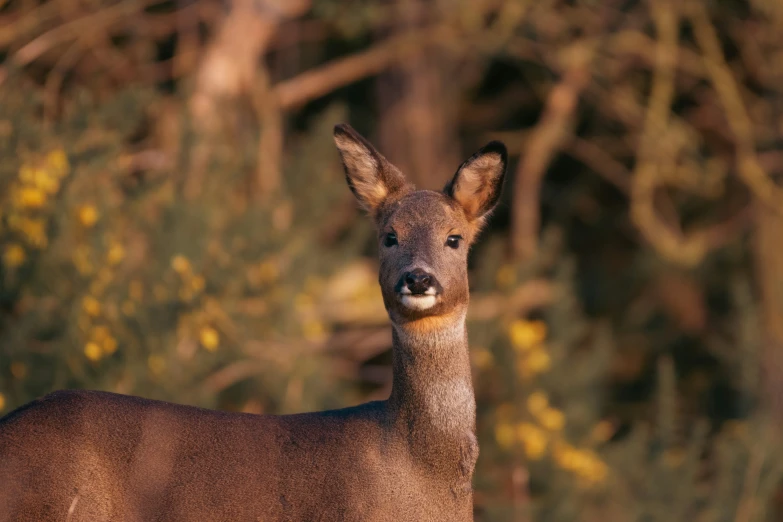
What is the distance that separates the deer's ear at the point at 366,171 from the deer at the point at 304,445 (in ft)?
0.76

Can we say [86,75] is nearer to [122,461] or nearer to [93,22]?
[93,22]

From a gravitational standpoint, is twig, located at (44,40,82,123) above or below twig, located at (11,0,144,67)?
below

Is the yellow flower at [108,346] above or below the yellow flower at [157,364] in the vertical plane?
above

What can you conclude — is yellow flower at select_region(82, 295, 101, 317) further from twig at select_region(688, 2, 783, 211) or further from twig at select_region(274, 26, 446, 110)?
twig at select_region(688, 2, 783, 211)

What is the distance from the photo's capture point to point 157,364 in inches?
340

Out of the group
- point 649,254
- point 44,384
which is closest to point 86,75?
point 44,384

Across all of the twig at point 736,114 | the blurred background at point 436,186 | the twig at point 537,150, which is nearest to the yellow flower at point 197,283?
the blurred background at point 436,186

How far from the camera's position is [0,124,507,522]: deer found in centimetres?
481

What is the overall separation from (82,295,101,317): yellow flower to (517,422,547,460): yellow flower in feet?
13.0

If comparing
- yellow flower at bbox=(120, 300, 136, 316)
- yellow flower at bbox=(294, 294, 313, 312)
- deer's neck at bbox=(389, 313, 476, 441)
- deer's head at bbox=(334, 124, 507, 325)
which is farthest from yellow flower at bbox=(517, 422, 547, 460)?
deer's neck at bbox=(389, 313, 476, 441)

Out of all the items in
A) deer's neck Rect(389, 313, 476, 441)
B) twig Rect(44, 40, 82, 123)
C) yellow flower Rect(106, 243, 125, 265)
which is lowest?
yellow flower Rect(106, 243, 125, 265)

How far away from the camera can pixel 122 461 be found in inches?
194

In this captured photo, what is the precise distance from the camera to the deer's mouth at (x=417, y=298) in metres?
5.24

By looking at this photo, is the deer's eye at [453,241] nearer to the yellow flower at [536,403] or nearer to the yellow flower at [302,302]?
the yellow flower at [302,302]
